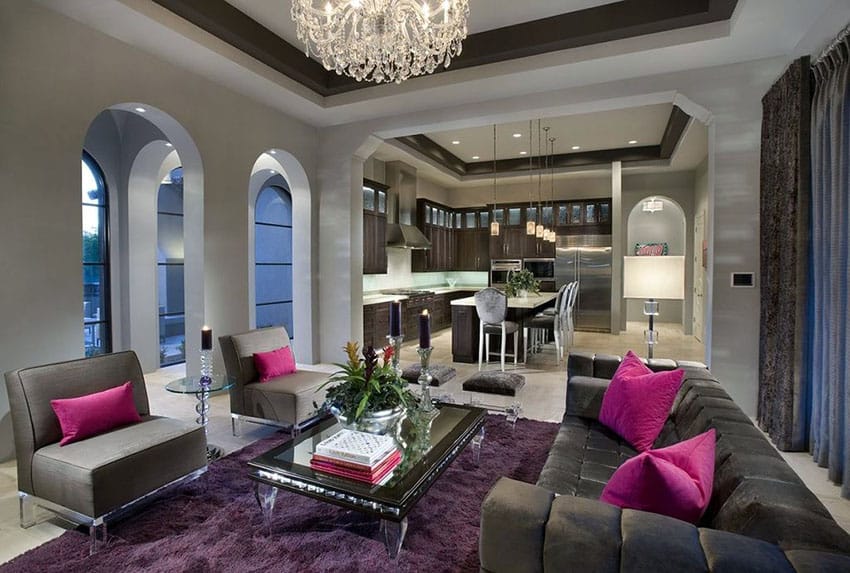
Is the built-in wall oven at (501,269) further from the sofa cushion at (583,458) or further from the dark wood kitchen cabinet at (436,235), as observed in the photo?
the sofa cushion at (583,458)

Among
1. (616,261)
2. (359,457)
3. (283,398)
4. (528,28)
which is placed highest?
(528,28)

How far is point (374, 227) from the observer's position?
7.23 m

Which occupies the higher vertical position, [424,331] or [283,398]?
[424,331]

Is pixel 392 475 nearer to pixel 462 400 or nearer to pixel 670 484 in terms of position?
pixel 670 484

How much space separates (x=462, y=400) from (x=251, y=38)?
3949 mm

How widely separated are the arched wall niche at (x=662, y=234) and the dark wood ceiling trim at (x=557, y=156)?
6.90ft

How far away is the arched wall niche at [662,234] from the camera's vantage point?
33.1 ft

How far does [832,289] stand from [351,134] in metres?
4.99

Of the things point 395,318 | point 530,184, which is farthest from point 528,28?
point 530,184

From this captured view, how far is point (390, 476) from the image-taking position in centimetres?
196

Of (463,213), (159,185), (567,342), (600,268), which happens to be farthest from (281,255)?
(600,268)

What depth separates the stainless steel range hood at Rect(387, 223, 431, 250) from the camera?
7.78m

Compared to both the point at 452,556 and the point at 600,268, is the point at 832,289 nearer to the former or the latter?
the point at 452,556

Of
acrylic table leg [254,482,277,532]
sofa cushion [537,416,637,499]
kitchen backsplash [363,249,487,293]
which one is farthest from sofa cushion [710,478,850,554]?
kitchen backsplash [363,249,487,293]
